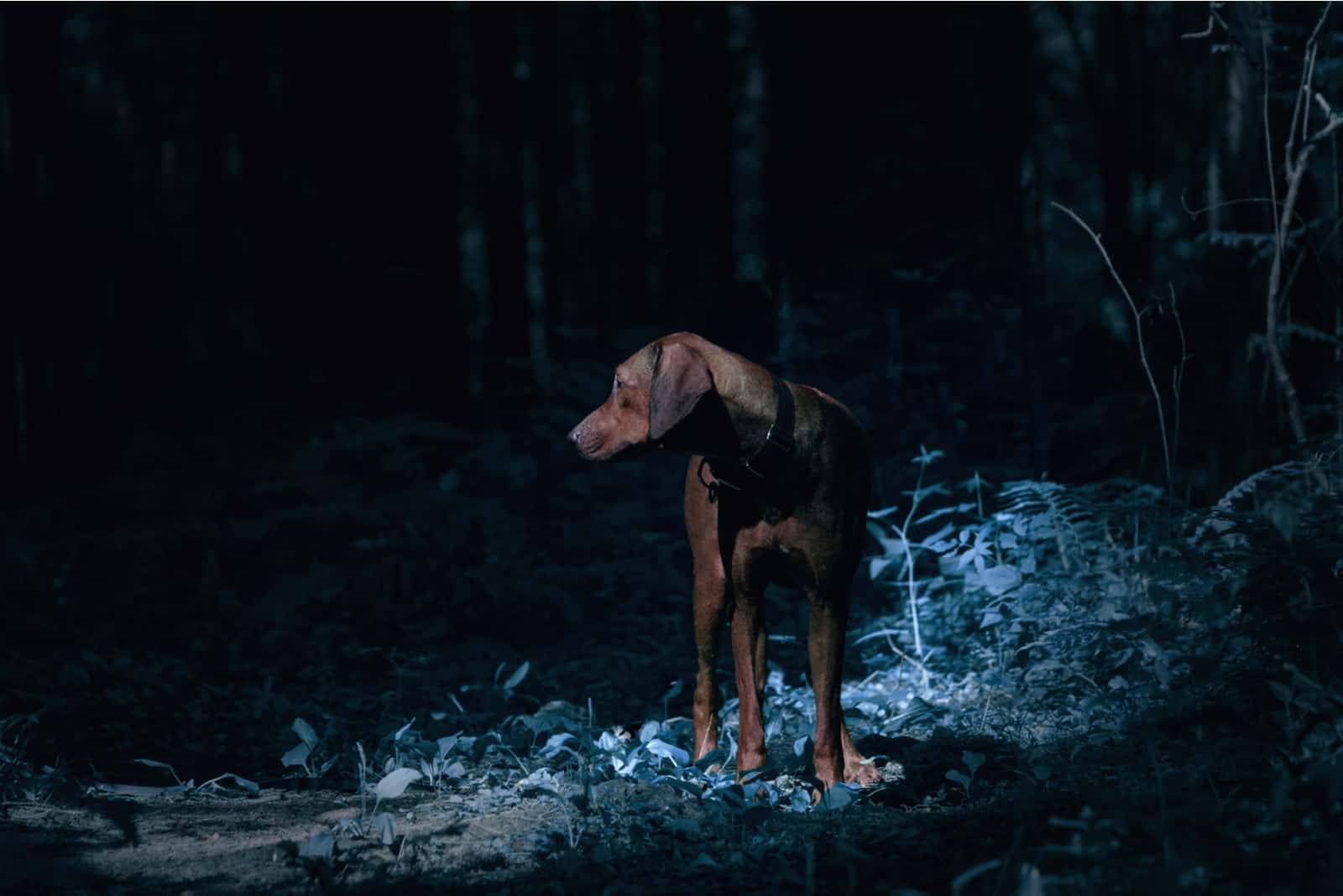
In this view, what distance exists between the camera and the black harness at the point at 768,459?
4.14m

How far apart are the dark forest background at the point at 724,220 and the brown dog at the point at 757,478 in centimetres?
301

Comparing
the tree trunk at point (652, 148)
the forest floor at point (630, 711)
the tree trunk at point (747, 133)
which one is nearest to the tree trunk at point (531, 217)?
the tree trunk at point (652, 148)

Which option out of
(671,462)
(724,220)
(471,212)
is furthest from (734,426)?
(724,220)

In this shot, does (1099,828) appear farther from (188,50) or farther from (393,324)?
(188,50)

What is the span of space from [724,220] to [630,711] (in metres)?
9.38

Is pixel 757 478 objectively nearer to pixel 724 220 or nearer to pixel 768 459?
pixel 768 459

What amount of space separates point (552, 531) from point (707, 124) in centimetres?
818

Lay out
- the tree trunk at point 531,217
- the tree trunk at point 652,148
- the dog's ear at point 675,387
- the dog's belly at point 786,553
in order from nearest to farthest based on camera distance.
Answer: the dog's ear at point 675,387 → the dog's belly at point 786,553 → the tree trunk at point 531,217 → the tree trunk at point 652,148

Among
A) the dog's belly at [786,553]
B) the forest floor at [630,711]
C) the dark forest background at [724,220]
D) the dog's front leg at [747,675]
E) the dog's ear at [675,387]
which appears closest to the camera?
the forest floor at [630,711]

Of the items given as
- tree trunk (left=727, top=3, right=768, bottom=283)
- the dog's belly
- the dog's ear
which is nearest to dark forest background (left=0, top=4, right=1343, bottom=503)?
tree trunk (left=727, top=3, right=768, bottom=283)

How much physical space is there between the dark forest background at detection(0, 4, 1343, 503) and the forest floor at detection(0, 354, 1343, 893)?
1.58m

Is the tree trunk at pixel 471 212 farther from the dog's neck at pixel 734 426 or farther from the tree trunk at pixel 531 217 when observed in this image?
the dog's neck at pixel 734 426

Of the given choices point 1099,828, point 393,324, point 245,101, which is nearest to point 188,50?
point 245,101

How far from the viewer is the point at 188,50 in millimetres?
27359
